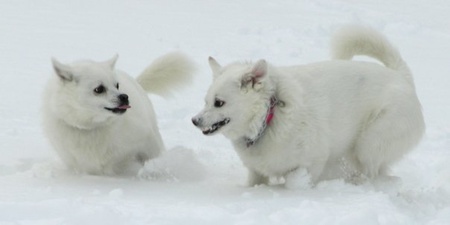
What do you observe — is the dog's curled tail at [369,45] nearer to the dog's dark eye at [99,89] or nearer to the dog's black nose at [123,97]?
the dog's black nose at [123,97]

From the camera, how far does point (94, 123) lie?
6.12 m

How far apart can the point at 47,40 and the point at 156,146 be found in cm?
597

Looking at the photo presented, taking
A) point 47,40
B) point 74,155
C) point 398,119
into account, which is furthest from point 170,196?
point 47,40

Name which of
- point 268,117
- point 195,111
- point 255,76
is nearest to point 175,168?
point 268,117

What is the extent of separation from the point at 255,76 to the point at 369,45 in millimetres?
1558

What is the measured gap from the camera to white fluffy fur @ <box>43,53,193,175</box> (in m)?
6.04

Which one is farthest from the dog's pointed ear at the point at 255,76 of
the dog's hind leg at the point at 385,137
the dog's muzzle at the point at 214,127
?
the dog's hind leg at the point at 385,137

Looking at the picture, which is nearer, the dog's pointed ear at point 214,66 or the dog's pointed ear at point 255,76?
the dog's pointed ear at point 255,76

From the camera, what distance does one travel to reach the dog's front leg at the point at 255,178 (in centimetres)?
609

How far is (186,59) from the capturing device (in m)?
7.77

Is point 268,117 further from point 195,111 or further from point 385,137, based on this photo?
point 195,111

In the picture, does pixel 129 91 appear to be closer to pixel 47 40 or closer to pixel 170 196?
pixel 170 196

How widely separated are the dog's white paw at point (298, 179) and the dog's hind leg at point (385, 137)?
2.09 ft

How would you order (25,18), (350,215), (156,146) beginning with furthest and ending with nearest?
(25,18) < (156,146) < (350,215)
